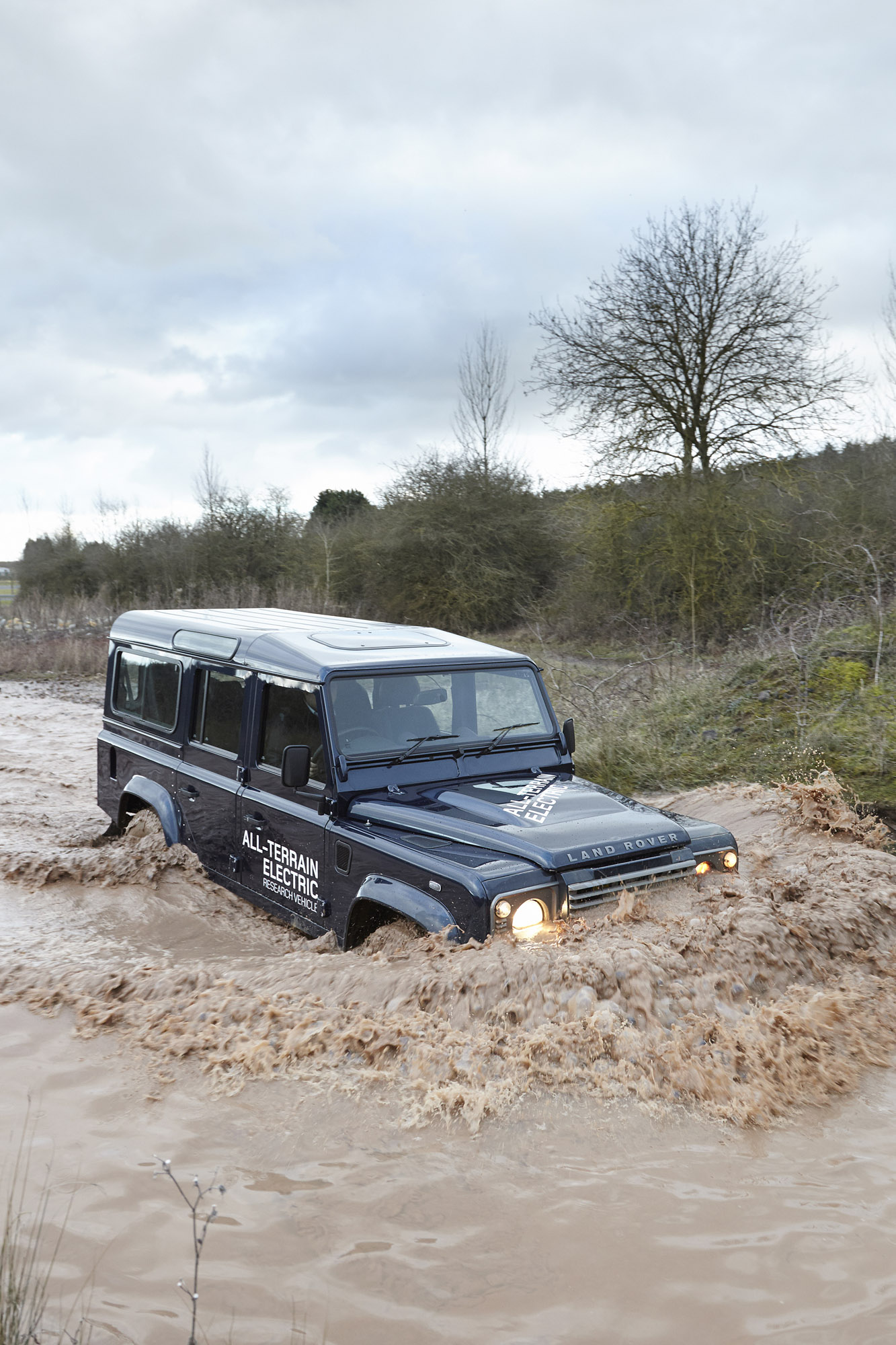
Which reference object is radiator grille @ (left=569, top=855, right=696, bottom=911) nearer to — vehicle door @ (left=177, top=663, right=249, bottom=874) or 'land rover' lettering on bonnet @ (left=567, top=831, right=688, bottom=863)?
'land rover' lettering on bonnet @ (left=567, top=831, right=688, bottom=863)

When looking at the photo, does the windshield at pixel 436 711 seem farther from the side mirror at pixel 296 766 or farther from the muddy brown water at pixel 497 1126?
the muddy brown water at pixel 497 1126

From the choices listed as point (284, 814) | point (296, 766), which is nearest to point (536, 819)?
point (296, 766)

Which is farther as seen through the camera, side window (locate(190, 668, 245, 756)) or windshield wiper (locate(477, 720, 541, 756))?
side window (locate(190, 668, 245, 756))

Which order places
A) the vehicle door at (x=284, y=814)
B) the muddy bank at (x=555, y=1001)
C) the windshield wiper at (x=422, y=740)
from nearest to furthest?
the muddy bank at (x=555, y=1001)
the vehicle door at (x=284, y=814)
the windshield wiper at (x=422, y=740)

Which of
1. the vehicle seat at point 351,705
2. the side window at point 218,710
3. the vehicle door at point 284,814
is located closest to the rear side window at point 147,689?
the side window at point 218,710

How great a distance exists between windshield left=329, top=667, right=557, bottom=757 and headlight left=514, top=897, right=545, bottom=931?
4.17 feet

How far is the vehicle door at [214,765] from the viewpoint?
218 inches

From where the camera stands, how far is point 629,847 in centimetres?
424

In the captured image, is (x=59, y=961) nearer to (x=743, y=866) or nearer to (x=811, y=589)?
(x=743, y=866)

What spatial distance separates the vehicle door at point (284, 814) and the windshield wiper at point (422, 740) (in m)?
0.39

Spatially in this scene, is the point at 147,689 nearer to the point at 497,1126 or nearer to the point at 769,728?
the point at 497,1126

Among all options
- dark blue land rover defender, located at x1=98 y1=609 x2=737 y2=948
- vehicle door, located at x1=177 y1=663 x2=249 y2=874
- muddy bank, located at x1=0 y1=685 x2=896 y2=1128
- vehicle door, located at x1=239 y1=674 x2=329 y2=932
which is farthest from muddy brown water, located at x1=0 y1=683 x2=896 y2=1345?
vehicle door, located at x1=177 y1=663 x2=249 y2=874

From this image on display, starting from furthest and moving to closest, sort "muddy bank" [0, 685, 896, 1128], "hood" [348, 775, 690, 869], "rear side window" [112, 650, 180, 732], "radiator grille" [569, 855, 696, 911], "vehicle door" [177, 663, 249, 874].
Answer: "rear side window" [112, 650, 180, 732] → "vehicle door" [177, 663, 249, 874] → "hood" [348, 775, 690, 869] → "radiator grille" [569, 855, 696, 911] → "muddy bank" [0, 685, 896, 1128]

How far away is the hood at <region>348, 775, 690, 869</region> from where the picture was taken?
13.6 feet
